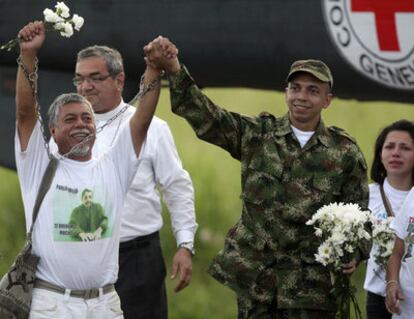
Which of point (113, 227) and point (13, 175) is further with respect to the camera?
point (13, 175)

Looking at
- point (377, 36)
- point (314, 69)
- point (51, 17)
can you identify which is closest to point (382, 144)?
point (377, 36)

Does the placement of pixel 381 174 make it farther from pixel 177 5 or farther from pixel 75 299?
pixel 75 299

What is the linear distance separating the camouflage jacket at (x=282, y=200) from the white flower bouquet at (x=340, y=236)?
0.08 meters

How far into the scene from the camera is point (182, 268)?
5.99 metres

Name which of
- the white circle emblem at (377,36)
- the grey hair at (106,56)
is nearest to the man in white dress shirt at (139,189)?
the grey hair at (106,56)

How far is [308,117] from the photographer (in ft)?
18.0

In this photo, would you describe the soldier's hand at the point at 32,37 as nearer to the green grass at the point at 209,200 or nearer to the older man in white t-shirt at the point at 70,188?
the older man in white t-shirt at the point at 70,188

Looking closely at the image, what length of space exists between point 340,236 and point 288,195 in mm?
286

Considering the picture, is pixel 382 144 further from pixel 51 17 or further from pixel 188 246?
pixel 51 17

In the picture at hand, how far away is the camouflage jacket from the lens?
5.44m

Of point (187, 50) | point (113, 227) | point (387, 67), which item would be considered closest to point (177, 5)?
point (187, 50)

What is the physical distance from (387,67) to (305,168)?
73.8 inches

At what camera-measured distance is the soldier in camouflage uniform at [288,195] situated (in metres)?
5.44

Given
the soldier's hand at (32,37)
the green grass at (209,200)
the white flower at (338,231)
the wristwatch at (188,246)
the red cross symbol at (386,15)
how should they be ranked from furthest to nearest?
the green grass at (209,200) → the red cross symbol at (386,15) → the wristwatch at (188,246) → the white flower at (338,231) → the soldier's hand at (32,37)
